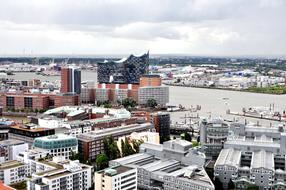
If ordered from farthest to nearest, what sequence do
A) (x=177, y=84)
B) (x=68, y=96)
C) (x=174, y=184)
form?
(x=177, y=84)
(x=68, y=96)
(x=174, y=184)

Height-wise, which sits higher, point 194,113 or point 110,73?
point 110,73

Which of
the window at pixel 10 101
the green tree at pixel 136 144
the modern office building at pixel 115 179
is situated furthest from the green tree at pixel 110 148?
the window at pixel 10 101

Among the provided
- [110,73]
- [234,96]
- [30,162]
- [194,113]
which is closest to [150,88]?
[194,113]

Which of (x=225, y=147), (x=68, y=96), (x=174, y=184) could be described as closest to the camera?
(x=174, y=184)

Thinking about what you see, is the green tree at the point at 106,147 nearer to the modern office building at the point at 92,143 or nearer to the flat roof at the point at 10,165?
the modern office building at the point at 92,143

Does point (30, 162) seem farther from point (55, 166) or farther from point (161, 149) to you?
point (161, 149)

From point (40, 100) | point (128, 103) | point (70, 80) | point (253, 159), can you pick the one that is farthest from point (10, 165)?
point (70, 80)
